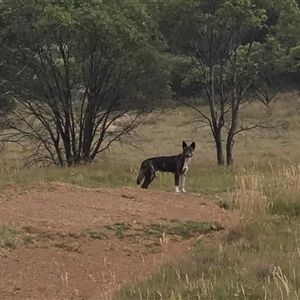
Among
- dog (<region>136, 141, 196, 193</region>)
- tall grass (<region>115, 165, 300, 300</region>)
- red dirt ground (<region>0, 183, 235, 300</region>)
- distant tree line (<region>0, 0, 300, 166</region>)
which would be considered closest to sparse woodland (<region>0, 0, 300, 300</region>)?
distant tree line (<region>0, 0, 300, 166</region>)

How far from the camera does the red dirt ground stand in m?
7.17

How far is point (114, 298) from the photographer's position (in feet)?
20.9

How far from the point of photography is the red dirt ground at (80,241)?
282 inches

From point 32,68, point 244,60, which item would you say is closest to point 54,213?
point 32,68

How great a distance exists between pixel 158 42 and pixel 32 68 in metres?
3.77

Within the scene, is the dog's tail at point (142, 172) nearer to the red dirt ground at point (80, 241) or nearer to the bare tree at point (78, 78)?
the red dirt ground at point (80, 241)

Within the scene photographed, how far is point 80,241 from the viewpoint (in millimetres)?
8688

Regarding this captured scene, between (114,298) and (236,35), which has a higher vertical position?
(236,35)

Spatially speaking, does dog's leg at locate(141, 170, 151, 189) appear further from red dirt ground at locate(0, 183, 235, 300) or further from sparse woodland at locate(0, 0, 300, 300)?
red dirt ground at locate(0, 183, 235, 300)

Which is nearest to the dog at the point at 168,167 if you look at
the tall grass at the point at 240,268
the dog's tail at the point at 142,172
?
the dog's tail at the point at 142,172

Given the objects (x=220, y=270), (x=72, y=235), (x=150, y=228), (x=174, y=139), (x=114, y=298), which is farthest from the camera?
(x=174, y=139)

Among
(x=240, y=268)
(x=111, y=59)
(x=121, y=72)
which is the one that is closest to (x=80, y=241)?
(x=240, y=268)

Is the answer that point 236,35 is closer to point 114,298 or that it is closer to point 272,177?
point 272,177

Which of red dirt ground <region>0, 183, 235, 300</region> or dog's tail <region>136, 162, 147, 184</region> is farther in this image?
dog's tail <region>136, 162, 147, 184</region>
